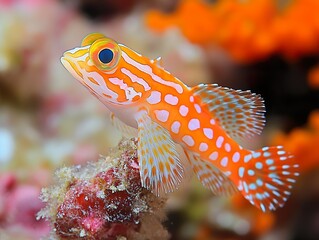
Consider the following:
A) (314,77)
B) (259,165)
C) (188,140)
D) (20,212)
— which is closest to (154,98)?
(188,140)

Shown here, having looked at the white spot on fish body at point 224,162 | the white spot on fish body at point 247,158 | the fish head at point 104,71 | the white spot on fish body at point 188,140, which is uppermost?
the fish head at point 104,71

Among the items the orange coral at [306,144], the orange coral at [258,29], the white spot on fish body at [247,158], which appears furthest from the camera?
the orange coral at [258,29]

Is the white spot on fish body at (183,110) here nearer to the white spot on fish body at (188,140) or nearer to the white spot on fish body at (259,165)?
the white spot on fish body at (188,140)

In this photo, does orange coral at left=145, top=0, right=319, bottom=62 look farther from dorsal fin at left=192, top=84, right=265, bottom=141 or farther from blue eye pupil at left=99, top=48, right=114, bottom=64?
blue eye pupil at left=99, top=48, right=114, bottom=64

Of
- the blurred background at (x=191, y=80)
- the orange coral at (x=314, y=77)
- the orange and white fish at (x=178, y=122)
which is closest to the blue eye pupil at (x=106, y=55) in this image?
the orange and white fish at (x=178, y=122)

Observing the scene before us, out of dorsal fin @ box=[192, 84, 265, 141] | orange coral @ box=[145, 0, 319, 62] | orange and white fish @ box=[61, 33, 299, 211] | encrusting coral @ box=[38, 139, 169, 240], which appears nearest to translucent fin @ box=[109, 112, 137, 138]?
orange and white fish @ box=[61, 33, 299, 211]

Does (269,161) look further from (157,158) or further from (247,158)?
(157,158)
